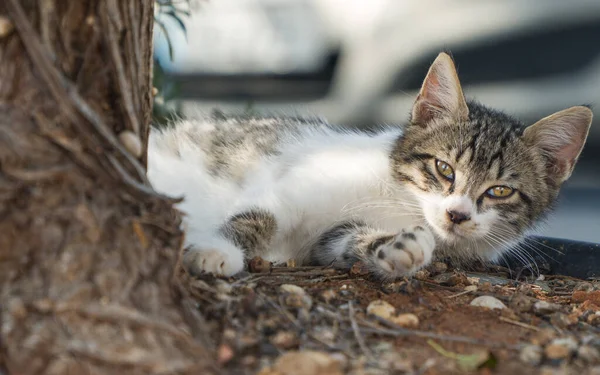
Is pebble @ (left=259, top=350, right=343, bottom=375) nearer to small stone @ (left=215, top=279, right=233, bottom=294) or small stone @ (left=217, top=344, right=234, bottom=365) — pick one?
small stone @ (left=217, top=344, right=234, bottom=365)

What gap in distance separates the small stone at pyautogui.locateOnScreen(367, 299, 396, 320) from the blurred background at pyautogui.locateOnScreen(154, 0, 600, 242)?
1.71 metres

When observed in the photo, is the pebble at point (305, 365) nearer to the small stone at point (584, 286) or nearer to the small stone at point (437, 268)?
the small stone at point (437, 268)

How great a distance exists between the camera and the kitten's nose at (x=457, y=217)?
2281mm

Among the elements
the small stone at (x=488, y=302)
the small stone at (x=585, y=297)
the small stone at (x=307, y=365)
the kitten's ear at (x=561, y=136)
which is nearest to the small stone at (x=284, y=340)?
the small stone at (x=307, y=365)

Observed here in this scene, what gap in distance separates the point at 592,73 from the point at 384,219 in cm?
184

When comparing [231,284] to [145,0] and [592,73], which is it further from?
[592,73]

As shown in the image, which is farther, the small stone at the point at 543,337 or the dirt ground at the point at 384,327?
the small stone at the point at 543,337

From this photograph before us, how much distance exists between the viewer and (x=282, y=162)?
9.14ft

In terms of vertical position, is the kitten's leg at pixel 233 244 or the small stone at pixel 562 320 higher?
the kitten's leg at pixel 233 244

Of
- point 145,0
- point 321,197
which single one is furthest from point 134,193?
point 321,197

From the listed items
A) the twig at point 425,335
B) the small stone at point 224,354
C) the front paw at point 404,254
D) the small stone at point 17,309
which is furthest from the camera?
the front paw at point 404,254

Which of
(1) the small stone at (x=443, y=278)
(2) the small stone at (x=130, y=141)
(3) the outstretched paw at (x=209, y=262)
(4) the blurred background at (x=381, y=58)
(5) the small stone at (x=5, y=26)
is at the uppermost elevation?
(4) the blurred background at (x=381, y=58)

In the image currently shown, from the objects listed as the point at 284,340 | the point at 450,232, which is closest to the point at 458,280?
the point at 450,232

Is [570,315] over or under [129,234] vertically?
under
